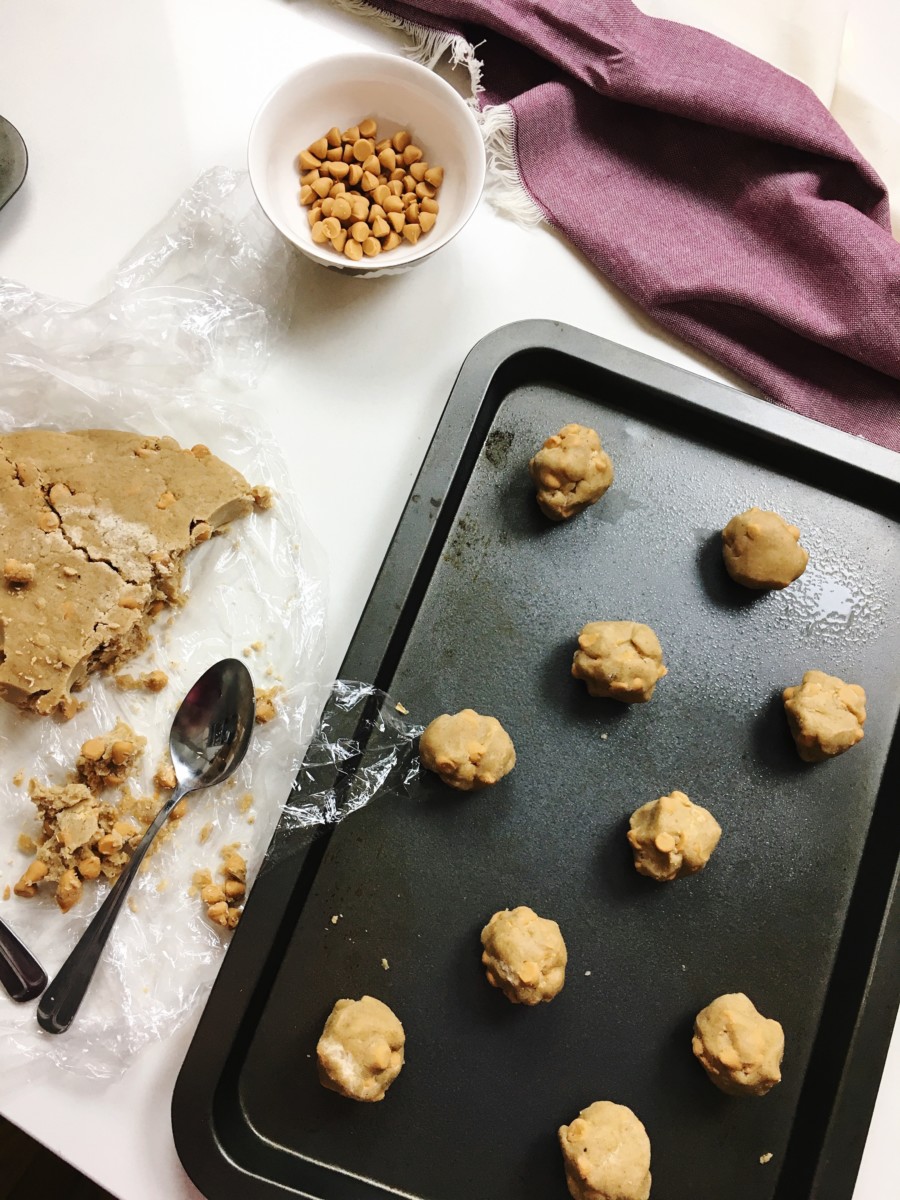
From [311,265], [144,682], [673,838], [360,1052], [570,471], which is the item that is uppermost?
[311,265]

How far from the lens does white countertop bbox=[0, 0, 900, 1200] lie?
4.70ft

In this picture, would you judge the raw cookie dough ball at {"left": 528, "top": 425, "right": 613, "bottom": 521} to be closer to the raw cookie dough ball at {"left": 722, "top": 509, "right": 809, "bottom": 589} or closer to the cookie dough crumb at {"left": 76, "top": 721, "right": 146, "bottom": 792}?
the raw cookie dough ball at {"left": 722, "top": 509, "right": 809, "bottom": 589}

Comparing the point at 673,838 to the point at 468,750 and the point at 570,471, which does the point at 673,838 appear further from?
the point at 570,471

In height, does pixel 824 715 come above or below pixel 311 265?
below

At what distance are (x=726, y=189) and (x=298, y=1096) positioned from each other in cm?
152

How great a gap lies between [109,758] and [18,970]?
0.31 metres

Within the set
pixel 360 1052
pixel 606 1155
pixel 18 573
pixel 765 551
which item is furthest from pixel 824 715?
pixel 18 573

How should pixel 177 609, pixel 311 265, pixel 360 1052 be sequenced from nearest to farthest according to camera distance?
1. pixel 360 1052
2. pixel 177 609
3. pixel 311 265

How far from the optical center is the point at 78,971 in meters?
1.21

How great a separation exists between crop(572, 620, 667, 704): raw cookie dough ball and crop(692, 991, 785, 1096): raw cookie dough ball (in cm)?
43

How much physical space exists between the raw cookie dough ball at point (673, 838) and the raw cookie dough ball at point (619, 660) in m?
0.16

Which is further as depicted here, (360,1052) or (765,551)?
(765,551)

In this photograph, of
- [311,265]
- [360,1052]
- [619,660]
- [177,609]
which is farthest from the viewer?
[311,265]

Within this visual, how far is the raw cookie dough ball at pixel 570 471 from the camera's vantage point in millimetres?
1277
